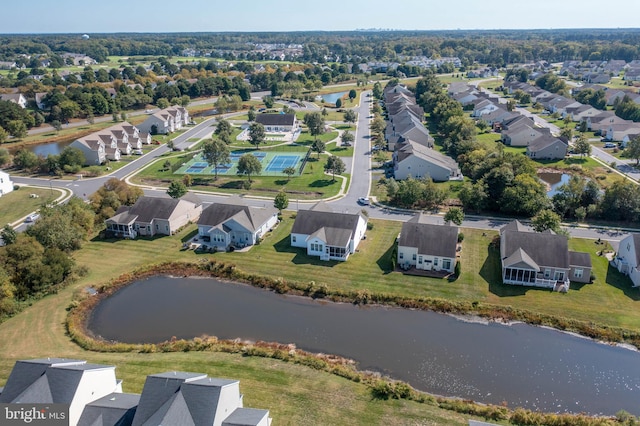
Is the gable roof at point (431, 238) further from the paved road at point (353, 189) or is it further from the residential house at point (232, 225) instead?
the residential house at point (232, 225)

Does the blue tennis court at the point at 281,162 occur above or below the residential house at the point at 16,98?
below

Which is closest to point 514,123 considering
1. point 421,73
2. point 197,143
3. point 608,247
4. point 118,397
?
point 608,247

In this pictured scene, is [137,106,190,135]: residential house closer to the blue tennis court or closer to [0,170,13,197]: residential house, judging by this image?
the blue tennis court

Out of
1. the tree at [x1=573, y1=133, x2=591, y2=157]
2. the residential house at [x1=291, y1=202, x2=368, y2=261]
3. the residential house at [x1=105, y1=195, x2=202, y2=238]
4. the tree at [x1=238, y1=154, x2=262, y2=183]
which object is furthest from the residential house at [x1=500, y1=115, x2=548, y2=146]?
the residential house at [x1=105, y1=195, x2=202, y2=238]

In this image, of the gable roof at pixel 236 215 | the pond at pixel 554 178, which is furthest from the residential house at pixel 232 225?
the pond at pixel 554 178

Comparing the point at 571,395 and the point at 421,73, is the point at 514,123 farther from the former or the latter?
the point at 421,73

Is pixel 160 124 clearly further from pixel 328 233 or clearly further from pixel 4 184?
pixel 328 233
